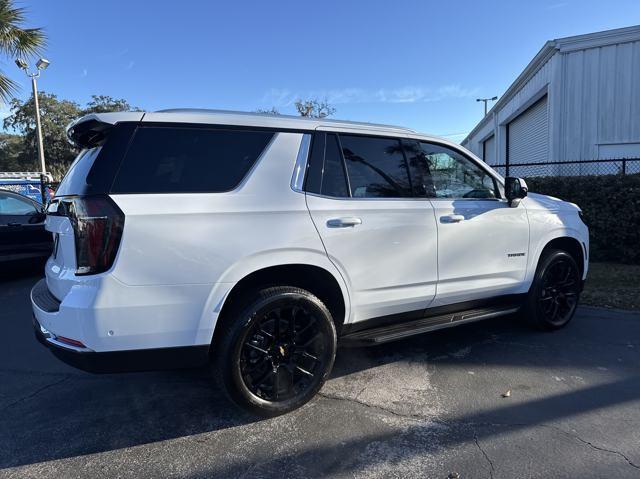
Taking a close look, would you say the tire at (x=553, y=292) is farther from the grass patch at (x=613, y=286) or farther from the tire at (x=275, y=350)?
the tire at (x=275, y=350)

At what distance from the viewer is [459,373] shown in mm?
3912

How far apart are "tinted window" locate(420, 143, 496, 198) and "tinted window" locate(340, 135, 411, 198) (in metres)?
0.32

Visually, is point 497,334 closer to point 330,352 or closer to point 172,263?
point 330,352

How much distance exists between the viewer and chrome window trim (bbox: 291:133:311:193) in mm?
3211

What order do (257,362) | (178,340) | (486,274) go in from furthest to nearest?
(486,274) < (257,362) < (178,340)

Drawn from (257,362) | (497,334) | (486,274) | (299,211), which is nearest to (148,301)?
(257,362)

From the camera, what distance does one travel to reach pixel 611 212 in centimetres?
844

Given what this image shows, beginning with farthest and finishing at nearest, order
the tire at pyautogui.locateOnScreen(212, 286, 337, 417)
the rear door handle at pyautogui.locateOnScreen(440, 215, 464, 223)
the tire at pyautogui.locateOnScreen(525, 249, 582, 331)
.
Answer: the tire at pyautogui.locateOnScreen(525, 249, 582, 331)
the rear door handle at pyautogui.locateOnScreen(440, 215, 464, 223)
the tire at pyautogui.locateOnScreen(212, 286, 337, 417)

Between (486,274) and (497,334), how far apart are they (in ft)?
3.32

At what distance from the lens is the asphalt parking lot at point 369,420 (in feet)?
8.80

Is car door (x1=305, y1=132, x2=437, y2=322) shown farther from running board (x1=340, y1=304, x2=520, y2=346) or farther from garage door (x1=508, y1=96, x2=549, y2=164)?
garage door (x1=508, y1=96, x2=549, y2=164)

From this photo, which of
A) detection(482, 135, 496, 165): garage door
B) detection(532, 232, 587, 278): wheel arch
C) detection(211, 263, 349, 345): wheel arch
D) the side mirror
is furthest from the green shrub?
detection(482, 135, 496, 165): garage door

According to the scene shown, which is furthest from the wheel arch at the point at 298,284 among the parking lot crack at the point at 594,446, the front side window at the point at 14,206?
the front side window at the point at 14,206

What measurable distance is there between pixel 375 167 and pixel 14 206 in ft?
21.5
